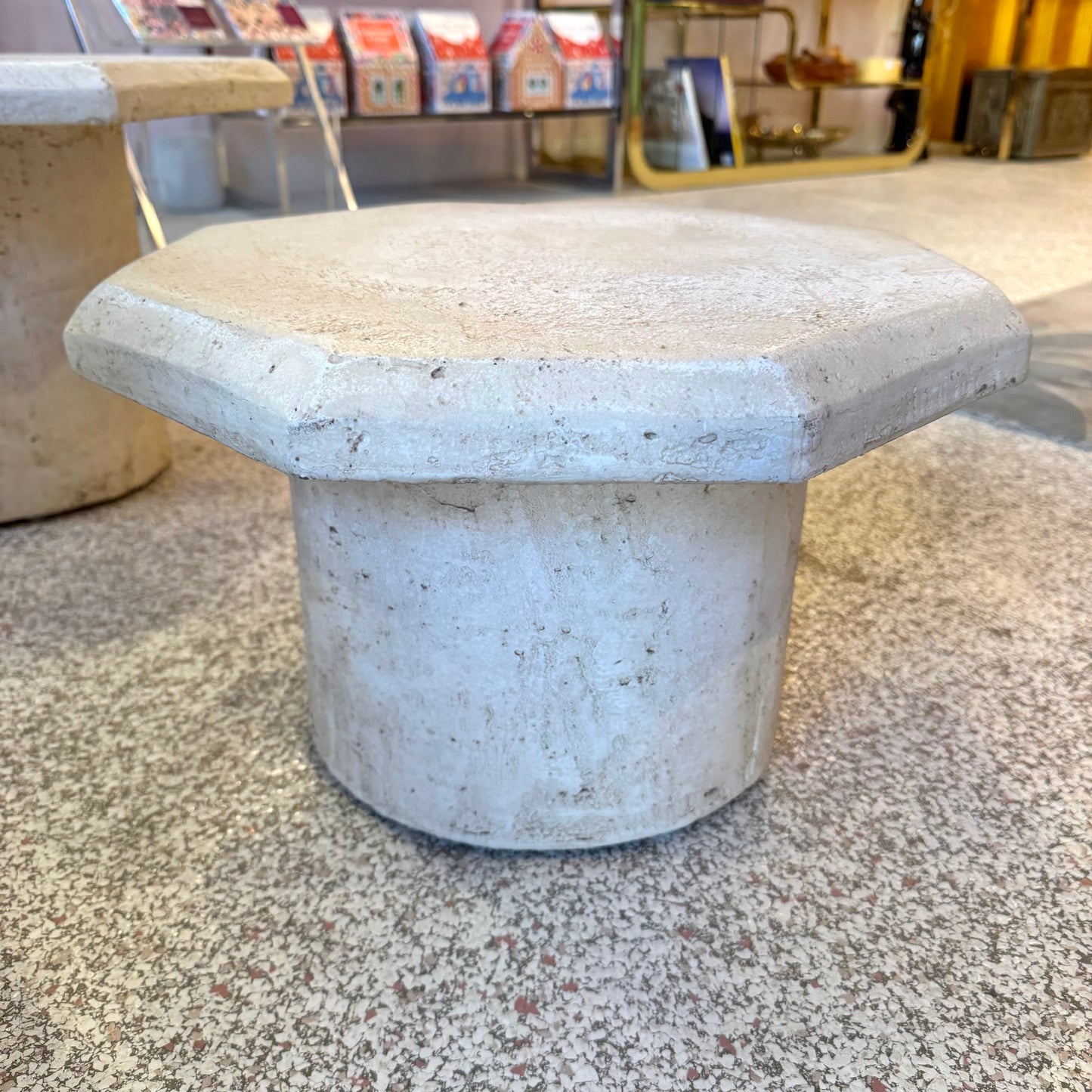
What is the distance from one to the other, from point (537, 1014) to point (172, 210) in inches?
140

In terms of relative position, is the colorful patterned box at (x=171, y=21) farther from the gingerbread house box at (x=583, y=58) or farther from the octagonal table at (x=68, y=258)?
the gingerbread house box at (x=583, y=58)

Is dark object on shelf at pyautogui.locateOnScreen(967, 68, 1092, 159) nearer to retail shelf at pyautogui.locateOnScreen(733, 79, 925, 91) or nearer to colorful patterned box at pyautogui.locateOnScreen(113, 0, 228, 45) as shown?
retail shelf at pyautogui.locateOnScreen(733, 79, 925, 91)

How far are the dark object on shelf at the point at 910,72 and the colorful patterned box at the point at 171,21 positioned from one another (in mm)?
4240

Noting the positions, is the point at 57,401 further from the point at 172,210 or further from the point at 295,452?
Result: the point at 172,210

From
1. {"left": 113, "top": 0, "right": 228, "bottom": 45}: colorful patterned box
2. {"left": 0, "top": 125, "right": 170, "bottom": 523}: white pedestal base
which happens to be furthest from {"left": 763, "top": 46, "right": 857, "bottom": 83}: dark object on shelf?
{"left": 0, "top": 125, "right": 170, "bottom": 523}: white pedestal base

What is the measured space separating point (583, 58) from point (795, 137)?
164 centimetres

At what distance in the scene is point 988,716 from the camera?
3.89 ft

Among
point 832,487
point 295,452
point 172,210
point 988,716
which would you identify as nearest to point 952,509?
point 832,487

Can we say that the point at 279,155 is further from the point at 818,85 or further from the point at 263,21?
the point at 818,85

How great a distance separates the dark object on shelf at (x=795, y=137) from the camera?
5.27 m

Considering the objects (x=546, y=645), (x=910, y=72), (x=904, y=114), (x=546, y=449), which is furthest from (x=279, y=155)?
(x=904, y=114)

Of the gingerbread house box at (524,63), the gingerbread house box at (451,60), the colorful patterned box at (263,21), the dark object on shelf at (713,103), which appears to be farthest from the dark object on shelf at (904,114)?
the colorful patterned box at (263,21)

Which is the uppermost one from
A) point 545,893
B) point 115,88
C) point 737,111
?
point 115,88

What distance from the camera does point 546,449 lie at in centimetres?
68
